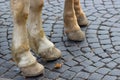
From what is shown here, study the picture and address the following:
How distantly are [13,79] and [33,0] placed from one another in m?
0.89

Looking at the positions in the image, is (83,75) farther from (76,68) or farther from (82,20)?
(82,20)

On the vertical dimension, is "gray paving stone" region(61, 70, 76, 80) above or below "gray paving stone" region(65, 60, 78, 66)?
below

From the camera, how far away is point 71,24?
4.22 metres

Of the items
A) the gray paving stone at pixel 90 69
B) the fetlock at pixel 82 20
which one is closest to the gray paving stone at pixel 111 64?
the gray paving stone at pixel 90 69

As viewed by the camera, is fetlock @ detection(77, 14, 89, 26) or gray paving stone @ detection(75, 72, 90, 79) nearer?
gray paving stone @ detection(75, 72, 90, 79)

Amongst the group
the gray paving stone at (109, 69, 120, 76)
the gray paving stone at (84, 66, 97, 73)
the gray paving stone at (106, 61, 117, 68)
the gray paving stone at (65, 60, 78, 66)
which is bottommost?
the gray paving stone at (109, 69, 120, 76)

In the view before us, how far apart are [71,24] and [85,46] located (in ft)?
1.14

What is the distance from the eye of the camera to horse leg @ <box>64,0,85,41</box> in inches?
166

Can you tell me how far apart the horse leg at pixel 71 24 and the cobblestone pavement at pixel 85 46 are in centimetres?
8

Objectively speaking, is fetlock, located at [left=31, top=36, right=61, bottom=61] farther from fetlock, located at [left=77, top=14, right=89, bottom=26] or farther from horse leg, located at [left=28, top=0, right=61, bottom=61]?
fetlock, located at [left=77, top=14, right=89, bottom=26]

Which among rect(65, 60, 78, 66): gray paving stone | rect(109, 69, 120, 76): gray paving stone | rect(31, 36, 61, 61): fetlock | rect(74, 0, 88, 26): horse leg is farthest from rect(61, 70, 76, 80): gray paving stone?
rect(74, 0, 88, 26): horse leg

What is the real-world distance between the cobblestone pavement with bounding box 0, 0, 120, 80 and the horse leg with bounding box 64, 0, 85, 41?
84mm

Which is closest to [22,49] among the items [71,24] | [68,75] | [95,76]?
[68,75]

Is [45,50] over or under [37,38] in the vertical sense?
under
